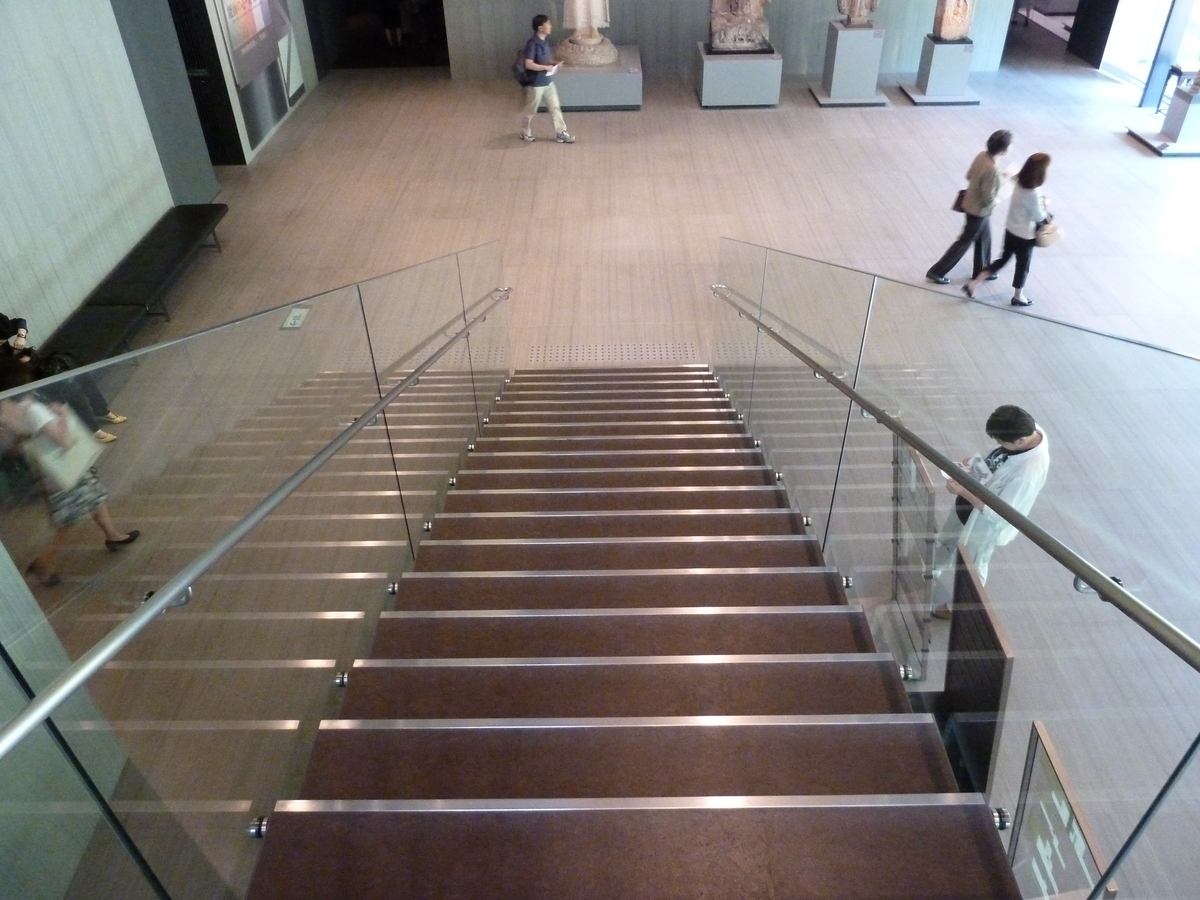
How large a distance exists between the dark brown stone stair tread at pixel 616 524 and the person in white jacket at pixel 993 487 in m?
1.07

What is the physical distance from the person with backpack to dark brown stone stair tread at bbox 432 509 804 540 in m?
8.27

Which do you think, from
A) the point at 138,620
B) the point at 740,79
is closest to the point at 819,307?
the point at 138,620

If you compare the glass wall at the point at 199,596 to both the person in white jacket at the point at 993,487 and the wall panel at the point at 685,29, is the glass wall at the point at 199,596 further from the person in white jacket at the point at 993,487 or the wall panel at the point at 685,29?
the wall panel at the point at 685,29

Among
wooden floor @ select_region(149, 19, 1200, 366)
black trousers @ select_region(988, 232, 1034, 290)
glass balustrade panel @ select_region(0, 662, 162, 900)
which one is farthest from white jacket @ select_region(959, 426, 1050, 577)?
black trousers @ select_region(988, 232, 1034, 290)

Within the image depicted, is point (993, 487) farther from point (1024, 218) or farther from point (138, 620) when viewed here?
point (1024, 218)

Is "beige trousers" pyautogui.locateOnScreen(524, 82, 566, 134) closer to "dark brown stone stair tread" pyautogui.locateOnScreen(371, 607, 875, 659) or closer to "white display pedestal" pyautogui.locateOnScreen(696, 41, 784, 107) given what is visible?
"white display pedestal" pyautogui.locateOnScreen(696, 41, 784, 107)

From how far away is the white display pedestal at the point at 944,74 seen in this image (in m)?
11.7

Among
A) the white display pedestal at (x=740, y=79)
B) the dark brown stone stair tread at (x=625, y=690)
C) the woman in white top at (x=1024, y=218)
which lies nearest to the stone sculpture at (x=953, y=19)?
the white display pedestal at (x=740, y=79)

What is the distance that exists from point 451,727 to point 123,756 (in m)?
0.69

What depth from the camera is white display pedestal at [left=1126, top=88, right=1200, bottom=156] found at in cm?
981

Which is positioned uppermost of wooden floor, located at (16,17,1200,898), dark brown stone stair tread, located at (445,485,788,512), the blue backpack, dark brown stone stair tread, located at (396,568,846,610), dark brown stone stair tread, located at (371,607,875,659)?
dark brown stone stair tread, located at (371,607,875,659)

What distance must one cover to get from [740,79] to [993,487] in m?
10.8

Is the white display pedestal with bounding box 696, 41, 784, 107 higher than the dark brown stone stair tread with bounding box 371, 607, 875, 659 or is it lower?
lower

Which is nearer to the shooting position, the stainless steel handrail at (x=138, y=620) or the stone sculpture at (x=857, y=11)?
the stainless steel handrail at (x=138, y=620)
